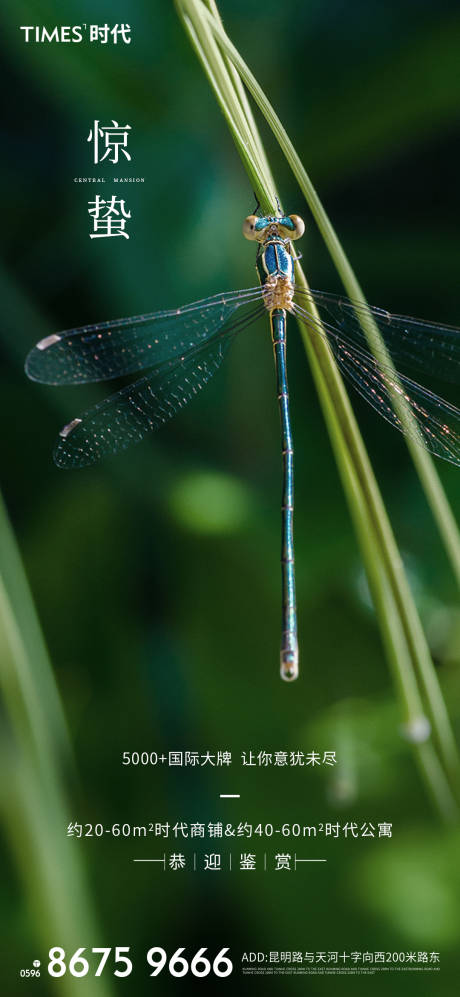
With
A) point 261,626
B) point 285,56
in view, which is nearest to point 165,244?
Answer: point 285,56

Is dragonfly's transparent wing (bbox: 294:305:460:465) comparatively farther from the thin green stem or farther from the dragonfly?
the thin green stem

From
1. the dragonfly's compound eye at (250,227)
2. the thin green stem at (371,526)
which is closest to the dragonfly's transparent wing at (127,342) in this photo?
the dragonfly's compound eye at (250,227)

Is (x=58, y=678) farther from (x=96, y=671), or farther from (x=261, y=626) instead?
(x=261, y=626)

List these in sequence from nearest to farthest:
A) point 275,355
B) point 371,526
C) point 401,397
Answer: point 371,526 → point 401,397 → point 275,355

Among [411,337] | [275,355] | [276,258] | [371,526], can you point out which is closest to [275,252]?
[276,258]

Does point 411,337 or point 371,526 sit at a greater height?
point 411,337

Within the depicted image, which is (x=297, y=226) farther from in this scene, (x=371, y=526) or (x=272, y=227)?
(x=371, y=526)

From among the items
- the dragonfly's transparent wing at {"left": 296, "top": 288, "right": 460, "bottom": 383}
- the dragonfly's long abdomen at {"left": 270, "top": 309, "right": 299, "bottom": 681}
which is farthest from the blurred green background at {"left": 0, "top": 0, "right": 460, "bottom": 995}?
the dragonfly's transparent wing at {"left": 296, "top": 288, "right": 460, "bottom": 383}
